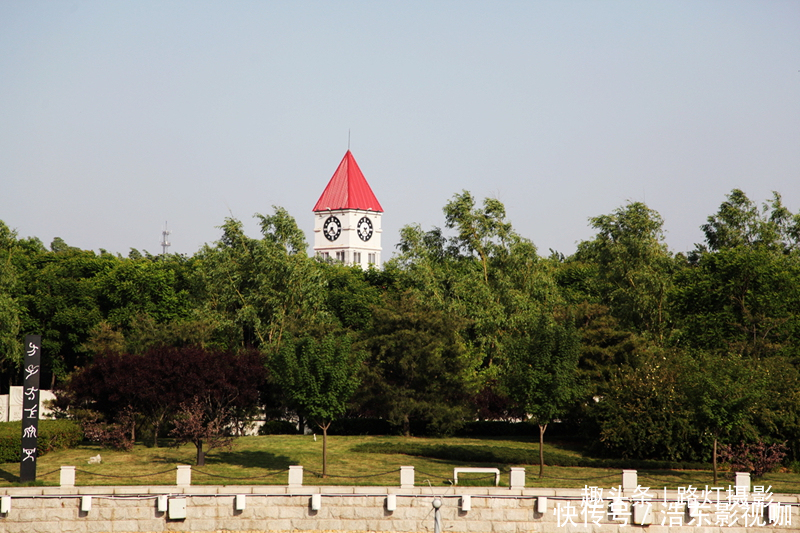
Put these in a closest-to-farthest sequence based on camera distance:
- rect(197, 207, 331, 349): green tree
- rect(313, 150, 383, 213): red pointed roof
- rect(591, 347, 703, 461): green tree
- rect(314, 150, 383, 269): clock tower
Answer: rect(591, 347, 703, 461): green tree, rect(197, 207, 331, 349): green tree, rect(313, 150, 383, 213): red pointed roof, rect(314, 150, 383, 269): clock tower

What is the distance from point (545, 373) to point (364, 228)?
9978 cm

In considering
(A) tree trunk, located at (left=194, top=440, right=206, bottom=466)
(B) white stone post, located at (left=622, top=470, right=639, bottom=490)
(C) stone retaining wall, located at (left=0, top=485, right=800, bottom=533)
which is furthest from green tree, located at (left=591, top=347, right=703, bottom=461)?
(A) tree trunk, located at (left=194, top=440, right=206, bottom=466)

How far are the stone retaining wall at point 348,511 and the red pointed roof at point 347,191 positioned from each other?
3869 inches

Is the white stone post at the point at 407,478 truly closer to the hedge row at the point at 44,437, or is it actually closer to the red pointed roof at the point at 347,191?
the hedge row at the point at 44,437

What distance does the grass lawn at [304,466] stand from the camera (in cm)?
2589

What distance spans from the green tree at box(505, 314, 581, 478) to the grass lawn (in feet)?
7.02

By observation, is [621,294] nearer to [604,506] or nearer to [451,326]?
[451,326]

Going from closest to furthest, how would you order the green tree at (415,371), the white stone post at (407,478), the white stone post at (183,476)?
the white stone post at (183,476)
the white stone post at (407,478)
the green tree at (415,371)

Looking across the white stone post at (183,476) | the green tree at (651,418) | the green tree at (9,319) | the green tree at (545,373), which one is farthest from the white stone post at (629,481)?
the green tree at (9,319)

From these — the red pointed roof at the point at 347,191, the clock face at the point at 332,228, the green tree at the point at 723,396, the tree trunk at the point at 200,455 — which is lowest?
the tree trunk at the point at 200,455

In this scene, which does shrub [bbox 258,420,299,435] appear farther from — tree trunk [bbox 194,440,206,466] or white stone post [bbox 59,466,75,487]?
white stone post [bbox 59,466,75,487]

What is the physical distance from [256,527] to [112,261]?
45.9 metres

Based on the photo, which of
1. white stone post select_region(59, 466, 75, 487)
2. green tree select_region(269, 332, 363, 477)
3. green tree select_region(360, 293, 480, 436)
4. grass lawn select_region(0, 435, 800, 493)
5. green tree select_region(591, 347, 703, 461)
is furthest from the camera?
green tree select_region(360, 293, 480, 436)

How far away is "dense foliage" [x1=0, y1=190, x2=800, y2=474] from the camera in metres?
30.0
